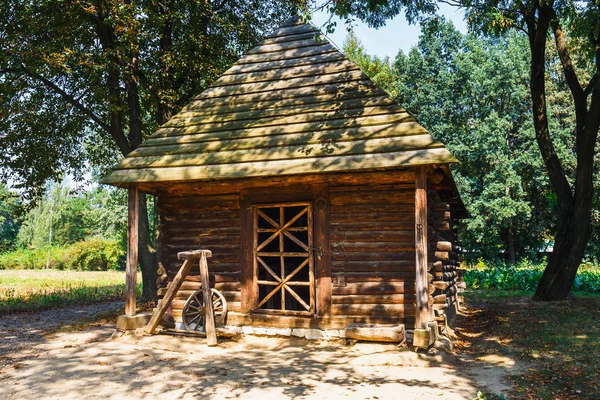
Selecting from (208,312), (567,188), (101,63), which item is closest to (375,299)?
(208,312)

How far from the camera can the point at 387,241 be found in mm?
9414

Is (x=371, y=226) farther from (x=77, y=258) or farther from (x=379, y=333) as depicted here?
(x=77, y=258)

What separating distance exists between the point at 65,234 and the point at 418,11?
56.6m

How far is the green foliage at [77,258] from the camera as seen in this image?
1671 inches

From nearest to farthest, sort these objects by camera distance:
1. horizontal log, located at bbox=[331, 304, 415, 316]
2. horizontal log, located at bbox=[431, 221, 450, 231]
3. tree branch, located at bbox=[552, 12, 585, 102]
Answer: horizontal log, located at bbox=[331, 304, 415, 316], horizontal log, located at bbox=[431, 221, 450, 231], tree branch, located at bbox=[552, 12, 585, 102]

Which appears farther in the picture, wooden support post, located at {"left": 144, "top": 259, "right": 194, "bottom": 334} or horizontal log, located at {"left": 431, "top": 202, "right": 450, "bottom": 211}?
horizontal log, located at {"left": 431, "top": 202, "right": 450, "bottom": 211}

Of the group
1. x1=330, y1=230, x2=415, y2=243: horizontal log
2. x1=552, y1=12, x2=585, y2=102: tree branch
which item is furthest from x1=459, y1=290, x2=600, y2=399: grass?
x1=552, y1=12, x2=585, y2=102: tree branch

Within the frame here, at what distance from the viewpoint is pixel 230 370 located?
297 inches

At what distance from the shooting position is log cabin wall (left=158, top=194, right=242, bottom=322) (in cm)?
1041

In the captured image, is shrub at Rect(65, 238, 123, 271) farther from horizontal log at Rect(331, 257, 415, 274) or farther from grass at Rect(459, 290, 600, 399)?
horizontal log at Rect(331, 257, 415, 274)

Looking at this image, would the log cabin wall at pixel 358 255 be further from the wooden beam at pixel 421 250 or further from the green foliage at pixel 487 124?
the green foliage at pixel 487 124

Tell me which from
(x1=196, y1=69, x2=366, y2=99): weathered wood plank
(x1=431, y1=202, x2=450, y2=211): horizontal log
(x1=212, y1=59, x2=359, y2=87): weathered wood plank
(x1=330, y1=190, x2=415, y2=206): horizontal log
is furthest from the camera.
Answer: (x1=212, y1=59, x2=359, y2=87): weathered wood plank

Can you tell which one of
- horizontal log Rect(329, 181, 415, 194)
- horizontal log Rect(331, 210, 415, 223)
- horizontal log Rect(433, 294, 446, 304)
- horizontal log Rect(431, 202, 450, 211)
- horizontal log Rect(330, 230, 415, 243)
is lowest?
horizontal log Rect(433, 294, 446, 304)

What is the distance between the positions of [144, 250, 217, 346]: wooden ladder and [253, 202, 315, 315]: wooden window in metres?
1.12
